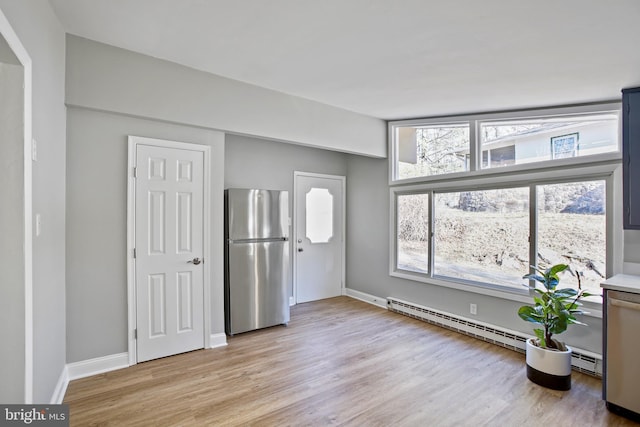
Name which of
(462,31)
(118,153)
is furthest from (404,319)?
(118,153)

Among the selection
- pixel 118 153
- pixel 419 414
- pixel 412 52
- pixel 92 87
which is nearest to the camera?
pixel 419 414

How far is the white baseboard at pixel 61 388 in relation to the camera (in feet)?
7.16

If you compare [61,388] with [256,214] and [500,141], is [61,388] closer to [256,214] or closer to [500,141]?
[256,214]

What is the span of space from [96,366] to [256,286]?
1649mm

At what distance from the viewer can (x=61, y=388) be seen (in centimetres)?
236

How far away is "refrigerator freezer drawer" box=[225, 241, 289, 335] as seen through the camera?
3613 millimetres

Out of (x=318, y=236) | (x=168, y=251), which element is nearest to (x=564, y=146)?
(x=318, y=236)

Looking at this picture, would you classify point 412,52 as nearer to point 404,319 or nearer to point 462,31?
point 462,31

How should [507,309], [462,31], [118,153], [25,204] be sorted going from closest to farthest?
[25,204] → [462,31] → [118,153] → [507,309]

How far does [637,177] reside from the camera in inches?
96.7

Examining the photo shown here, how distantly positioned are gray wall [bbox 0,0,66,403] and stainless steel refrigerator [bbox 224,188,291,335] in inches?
60.1

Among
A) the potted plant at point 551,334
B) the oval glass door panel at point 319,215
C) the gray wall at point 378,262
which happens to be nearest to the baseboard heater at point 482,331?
the gray wall at point 378,262

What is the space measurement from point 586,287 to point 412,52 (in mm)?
2659

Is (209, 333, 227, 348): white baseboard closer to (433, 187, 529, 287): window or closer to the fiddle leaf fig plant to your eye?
(433, 187, 529, 287): window
